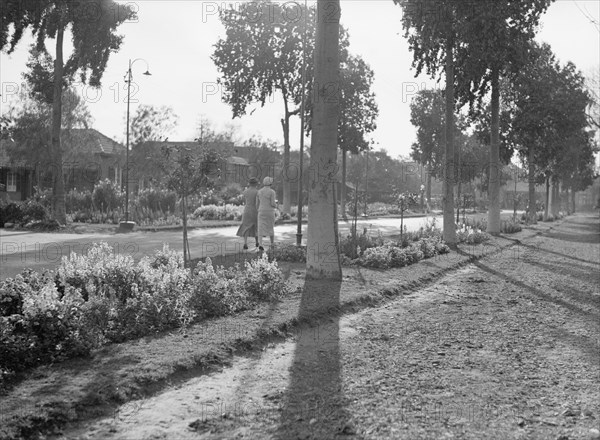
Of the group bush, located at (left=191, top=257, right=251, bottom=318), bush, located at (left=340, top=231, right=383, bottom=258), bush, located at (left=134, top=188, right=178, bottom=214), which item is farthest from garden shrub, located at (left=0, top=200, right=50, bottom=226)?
bush, located at (left=191, top=257, right=251, bottom=318)

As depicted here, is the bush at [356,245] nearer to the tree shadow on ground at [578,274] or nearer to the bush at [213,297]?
the tree shadow on ground at [578,274]

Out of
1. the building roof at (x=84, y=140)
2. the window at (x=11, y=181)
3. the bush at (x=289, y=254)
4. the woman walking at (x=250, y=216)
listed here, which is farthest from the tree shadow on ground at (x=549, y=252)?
the window at (x=11, y=181)

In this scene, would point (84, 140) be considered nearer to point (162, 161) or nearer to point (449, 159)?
point (449, 159)

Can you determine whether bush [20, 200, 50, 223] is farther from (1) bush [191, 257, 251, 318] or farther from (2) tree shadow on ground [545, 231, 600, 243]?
(2) tree shadow on ground [545, 231, 600, 243]

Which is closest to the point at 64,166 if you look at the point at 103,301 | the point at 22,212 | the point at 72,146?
the point at 72,146

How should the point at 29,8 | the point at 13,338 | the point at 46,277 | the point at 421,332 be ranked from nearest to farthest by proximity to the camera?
the point at 13,338 → the point at 46,277 → the point at 421,332 → the point at 29,8

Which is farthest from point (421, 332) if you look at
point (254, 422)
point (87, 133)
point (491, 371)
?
point (87, 133)

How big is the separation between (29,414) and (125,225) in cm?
2166

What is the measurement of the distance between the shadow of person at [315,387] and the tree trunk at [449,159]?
12074 millimetres

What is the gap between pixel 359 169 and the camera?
77.7 m

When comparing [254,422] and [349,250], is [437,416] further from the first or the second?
[349,250]

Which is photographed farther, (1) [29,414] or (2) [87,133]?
(2) [87,133]

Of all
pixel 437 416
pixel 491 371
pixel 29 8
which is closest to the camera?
pixel 437 416

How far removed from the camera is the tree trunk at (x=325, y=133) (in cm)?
1078
